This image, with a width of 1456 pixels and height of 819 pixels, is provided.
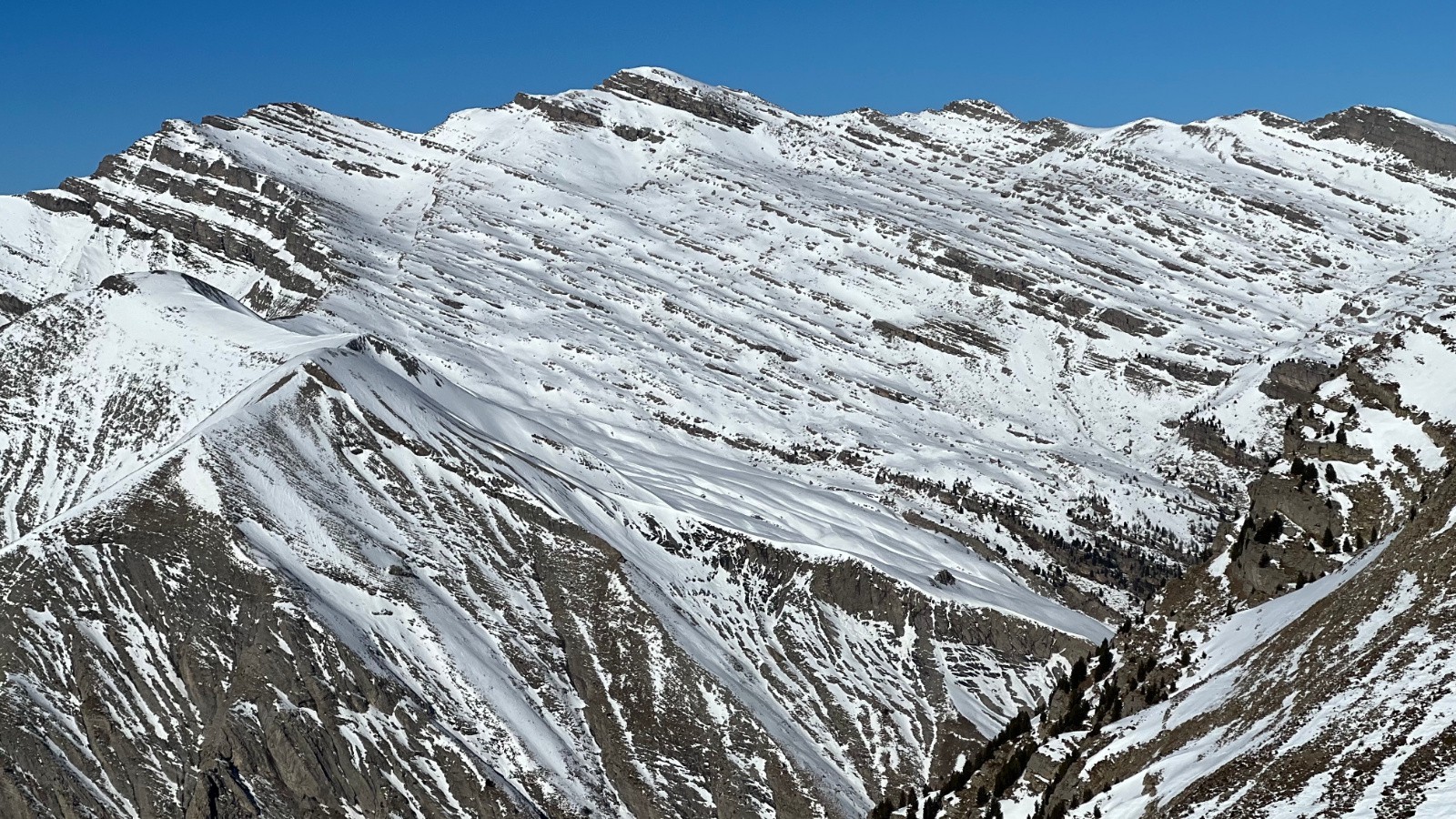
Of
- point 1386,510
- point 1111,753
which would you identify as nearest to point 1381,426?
point 1386,510

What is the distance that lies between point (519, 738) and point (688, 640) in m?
29.3

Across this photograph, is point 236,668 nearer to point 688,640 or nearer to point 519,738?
point 519,738

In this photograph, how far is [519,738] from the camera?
6344 inches

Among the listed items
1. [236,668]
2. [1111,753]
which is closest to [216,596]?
[236,668]

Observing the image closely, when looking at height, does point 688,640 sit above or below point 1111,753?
below

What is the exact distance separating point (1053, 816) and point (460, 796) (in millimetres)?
97330

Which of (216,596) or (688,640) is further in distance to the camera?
(688,640)

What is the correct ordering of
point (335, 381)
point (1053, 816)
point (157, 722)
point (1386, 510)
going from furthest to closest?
1. point (335, 381)
2. point (157, 722)
3. point (1386, 510)
4. point (1053, 816)

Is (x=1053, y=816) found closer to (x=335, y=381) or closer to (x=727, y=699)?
(x=727, y=699)

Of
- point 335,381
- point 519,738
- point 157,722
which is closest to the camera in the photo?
point 157,722

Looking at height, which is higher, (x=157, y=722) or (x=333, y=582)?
(x=333, y=582)

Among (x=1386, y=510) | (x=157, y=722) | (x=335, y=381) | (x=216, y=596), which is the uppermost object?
(x=1386, y=510)

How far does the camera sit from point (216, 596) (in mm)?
159125

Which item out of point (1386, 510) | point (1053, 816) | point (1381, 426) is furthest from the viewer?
point (1381, 426)
